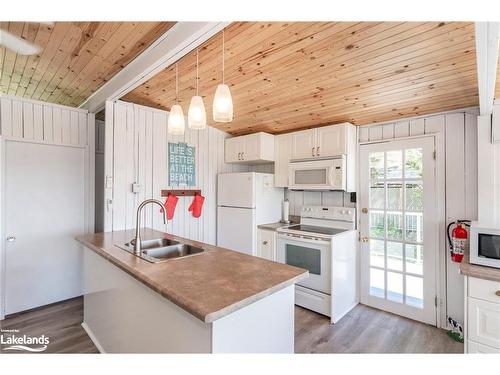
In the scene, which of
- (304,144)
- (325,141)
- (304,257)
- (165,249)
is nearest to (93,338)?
(165,249)

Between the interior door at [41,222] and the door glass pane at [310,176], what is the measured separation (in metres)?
2.71

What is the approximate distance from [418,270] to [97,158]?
161 inches

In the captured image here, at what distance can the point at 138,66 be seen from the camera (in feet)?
6.80

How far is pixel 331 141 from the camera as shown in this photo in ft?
9.80

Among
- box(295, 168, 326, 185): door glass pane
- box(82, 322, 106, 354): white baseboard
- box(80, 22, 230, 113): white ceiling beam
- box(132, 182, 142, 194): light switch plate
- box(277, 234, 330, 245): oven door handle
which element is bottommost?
box(82, 322, 106, 354): white baseboard

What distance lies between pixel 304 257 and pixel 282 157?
1340mm

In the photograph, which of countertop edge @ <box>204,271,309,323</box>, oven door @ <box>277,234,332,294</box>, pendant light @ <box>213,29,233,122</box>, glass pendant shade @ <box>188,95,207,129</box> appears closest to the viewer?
countertop edge @ <box>204,271,309,323</box>

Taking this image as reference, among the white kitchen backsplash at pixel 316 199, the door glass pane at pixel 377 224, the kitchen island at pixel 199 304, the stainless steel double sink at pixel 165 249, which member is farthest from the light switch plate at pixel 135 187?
the door glass pane at pixel 377 224

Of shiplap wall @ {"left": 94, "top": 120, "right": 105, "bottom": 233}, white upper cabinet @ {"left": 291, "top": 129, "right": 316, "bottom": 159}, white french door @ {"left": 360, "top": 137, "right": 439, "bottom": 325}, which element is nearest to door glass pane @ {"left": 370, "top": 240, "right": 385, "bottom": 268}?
white french door @ {"left": 360, "top": 137, "right": 439, "bottom": 325}

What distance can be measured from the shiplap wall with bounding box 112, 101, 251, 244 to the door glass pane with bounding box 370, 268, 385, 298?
2.15 m

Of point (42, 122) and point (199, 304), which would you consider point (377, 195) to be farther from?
point (42, 122)

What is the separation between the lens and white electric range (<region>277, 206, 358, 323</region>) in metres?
2.73

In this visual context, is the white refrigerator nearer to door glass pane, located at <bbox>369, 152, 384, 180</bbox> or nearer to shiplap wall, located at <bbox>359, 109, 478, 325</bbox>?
door glass pane, located at <bbox>369, 152, 384, 180</bbox>
